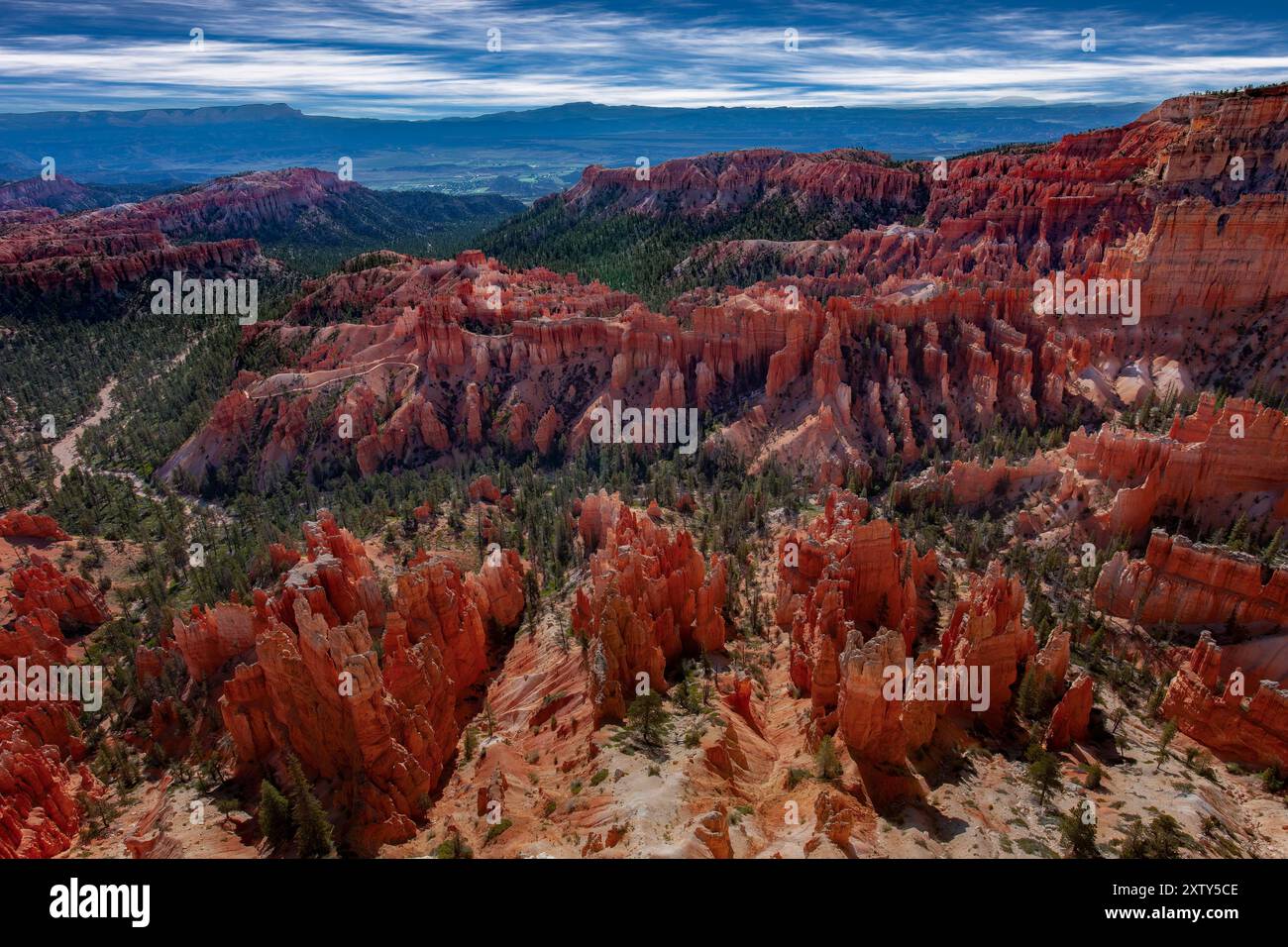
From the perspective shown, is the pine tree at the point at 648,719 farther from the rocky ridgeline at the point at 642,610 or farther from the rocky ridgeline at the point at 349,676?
the rocky ridgeline at the point at 349,676

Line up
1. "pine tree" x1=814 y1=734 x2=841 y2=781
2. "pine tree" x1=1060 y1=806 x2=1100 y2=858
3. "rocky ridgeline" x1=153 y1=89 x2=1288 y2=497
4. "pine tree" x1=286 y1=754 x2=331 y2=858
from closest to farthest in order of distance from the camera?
1. "pine tree" x1=1060 y1=806 x2=1100 y2=858
2. "pine tree" x1=286 y1=754 x2=331 y2=858
3. "pine tree" x1=814 y1=734 x2=841 y2=781
4. "rocky ridgeline" x1=153 y1=89 x2=1288 y2=497

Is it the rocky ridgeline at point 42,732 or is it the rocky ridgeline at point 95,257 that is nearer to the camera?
the rocky ridgeline at point 42,732

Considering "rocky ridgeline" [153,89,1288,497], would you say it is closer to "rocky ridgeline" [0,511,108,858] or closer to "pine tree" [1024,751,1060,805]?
"rocky ridgeline" [0,511,108,858]

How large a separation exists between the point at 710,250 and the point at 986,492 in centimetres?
7843

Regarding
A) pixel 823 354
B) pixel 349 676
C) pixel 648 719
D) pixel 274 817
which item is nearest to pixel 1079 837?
pixel 648 719

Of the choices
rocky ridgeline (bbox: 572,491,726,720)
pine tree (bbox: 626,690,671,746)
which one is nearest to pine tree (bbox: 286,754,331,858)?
rocky ridgeline (bbox: 572,491,726,720)

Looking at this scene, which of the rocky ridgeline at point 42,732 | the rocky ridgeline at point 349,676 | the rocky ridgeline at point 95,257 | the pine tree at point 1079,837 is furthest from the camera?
the rocky ridgeline at point 95,257

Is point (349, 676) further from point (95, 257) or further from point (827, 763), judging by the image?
point (95, 257)

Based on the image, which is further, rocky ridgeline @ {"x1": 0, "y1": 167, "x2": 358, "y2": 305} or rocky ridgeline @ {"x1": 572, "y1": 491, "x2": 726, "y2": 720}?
rocky ridgeline @ {"x1": 0, "y1": 167, "x2": 358, "y2": 305}

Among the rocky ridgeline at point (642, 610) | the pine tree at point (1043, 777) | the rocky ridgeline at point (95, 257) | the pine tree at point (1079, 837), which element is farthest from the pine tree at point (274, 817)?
the rocky ridgeline at point (95, 257)

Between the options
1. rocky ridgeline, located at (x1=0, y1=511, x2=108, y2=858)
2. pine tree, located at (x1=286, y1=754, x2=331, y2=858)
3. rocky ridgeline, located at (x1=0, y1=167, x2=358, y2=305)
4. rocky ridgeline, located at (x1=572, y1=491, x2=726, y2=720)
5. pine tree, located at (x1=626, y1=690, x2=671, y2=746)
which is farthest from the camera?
rocky ridgeline, located at (x1=0, y1=167, x2=358, y2=305)

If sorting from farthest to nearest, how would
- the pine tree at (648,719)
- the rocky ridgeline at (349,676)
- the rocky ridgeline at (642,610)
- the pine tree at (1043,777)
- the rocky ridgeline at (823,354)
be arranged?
1. the rocky ridgeline at (823,354)
2. the rocky ridgeline at (642,610)
3. the pine tree at (648,719)
4. the rocky ridgeline at (349,676)
5. the pine tree at (1043,777)

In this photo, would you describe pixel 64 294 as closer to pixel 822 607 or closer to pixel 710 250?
pixel 710 250

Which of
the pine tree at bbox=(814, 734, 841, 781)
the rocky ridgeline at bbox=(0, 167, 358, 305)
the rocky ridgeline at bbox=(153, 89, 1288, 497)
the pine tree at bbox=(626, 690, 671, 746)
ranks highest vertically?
the rocky ridgeline at bbox=(0, 167, 358, 305)
